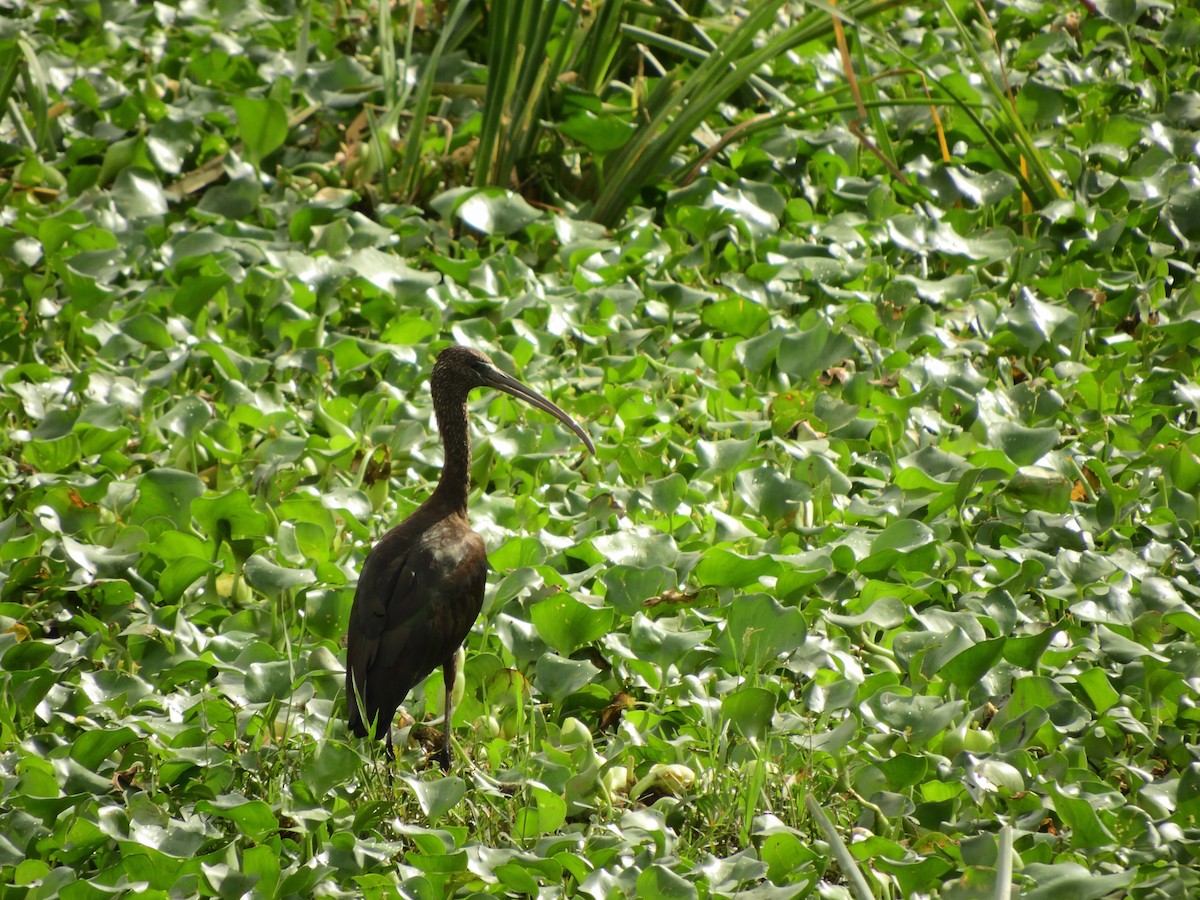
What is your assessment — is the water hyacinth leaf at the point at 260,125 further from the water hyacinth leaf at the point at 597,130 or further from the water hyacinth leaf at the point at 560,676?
the water hyacinth leaf at the point at 560,676

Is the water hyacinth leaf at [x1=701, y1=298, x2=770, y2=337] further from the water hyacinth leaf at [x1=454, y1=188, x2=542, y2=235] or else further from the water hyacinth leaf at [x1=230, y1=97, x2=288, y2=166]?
the water hyacinth leaf at [x1=230, y1=97, x2=288, y2=166]

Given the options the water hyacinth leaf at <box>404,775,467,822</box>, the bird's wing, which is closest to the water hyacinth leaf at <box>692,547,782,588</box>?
the bird's wing

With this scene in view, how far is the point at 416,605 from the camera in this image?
325 centimetres

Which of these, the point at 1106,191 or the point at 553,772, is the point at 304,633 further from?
the point at 1106,191

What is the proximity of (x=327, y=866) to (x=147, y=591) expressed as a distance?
49.2 inches

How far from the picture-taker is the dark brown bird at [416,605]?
3197mm

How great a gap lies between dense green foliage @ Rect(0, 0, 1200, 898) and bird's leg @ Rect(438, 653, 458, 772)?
0.07 meters

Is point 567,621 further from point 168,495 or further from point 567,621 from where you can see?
point 168,495

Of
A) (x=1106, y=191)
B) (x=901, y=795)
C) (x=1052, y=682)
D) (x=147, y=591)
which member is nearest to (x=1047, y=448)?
(x=1052, y=682)

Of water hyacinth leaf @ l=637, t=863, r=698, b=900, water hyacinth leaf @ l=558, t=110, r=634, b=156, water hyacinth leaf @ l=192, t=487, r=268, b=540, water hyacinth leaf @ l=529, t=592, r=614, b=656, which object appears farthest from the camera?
water hyacinth leaf @ l=558, t=110, r=634, b=156

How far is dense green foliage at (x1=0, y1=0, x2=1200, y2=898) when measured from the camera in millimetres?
3018

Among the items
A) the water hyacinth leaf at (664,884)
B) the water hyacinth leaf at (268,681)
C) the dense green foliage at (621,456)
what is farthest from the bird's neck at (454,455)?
the water hyacinth leaf at (664,884)

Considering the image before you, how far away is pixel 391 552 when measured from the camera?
136 inches

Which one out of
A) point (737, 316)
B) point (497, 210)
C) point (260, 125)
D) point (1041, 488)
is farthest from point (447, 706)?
point (260, 125)
